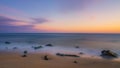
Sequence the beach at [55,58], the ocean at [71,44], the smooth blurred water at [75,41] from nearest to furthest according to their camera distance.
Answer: the beach at [55,58], the ocean at [71,44], the smooth blurred water at [75,41]

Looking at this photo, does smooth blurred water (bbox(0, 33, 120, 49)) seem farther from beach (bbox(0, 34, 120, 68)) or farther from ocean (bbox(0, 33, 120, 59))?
beach (bbox(0, 34, 120, 68))

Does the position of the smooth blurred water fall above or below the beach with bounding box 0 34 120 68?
below

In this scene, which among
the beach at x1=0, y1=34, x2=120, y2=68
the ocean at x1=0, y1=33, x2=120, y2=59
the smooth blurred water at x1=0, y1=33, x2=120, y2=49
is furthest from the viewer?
the smooth blurred water at x1=0, y1=33, x2=120, y2=49

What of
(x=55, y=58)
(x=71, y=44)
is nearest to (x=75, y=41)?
(x=71, y=44)

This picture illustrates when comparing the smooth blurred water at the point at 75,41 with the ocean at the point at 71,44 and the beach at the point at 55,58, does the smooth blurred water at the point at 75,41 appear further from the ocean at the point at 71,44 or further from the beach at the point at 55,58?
the beach at the point at 55,58

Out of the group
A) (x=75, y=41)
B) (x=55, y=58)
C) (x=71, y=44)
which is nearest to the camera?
(x=55, y=58)

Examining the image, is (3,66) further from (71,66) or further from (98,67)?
(98,67)

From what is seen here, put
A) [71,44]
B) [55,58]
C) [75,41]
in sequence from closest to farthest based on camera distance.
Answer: [55,58], [71,44], [75,41]

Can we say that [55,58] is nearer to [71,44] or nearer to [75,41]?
[71,44]

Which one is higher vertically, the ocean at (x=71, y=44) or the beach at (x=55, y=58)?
the beach at (x=55, y=58)

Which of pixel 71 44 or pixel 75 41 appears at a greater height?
pixel 71 44

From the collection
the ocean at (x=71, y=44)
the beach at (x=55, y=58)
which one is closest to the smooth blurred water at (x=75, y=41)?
the ocean at (x=71, y=44)

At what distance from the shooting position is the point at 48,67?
15.8 metres

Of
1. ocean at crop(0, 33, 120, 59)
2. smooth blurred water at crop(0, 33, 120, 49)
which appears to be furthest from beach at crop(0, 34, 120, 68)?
smooth blurred water at crop(0, 33, 120, 49)
